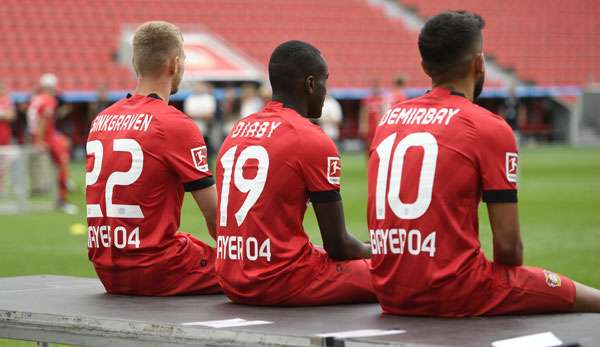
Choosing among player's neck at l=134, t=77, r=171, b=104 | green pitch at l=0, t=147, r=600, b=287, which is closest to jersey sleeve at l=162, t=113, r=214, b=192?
player's neck at l=134, t=77, r=171, b=104

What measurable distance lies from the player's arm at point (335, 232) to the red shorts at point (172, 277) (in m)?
0.88

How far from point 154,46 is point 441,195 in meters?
2.05

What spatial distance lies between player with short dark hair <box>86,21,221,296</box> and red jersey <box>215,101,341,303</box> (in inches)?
19.1

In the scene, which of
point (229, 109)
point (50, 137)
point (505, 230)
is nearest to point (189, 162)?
point (505, 230)

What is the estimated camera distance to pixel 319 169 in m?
5.29

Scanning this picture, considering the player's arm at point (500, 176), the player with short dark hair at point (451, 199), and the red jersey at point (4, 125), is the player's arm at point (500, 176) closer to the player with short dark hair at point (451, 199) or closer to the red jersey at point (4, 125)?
the player with short dark hair at point (451, 199)

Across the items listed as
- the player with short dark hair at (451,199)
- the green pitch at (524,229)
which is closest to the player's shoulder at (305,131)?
the player with short dark hair at (451,199)

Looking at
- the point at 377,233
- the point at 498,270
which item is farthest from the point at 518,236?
the point at 377,233

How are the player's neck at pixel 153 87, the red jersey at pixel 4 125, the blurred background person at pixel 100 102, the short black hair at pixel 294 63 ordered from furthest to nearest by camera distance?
the blurred background person at pixel 100 102 < the red jersey at pixel 4 125 < the player's neck at pixel 153 87 < the short black hair at pixel 294 63

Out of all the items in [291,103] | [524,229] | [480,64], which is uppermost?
[480,64]

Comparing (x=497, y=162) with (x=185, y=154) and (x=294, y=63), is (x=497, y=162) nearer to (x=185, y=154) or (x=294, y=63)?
(x=294, y=63)

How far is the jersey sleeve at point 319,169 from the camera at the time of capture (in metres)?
5.27

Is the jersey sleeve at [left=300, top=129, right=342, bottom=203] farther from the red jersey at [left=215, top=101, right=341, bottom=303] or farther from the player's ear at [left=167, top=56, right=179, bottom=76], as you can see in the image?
the player's ear at [left=167, top=56, right=179, bottom=76]

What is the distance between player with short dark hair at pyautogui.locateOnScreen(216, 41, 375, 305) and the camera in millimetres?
5273
